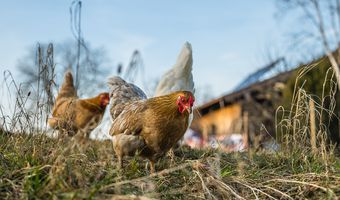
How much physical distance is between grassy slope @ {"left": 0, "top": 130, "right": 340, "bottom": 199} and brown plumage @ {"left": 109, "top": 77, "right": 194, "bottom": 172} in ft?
0.85

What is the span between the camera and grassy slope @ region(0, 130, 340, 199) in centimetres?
234

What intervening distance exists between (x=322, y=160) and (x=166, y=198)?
1.71m

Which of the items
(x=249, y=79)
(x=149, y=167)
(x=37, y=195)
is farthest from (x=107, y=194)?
(x=249, y=79)

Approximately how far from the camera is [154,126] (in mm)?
3730

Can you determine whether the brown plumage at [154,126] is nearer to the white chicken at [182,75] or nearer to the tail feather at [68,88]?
the white chicken at [182,75]

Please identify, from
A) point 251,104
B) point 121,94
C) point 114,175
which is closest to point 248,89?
point 251,104

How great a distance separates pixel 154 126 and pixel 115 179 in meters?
1.26

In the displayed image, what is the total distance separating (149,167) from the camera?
158 inches

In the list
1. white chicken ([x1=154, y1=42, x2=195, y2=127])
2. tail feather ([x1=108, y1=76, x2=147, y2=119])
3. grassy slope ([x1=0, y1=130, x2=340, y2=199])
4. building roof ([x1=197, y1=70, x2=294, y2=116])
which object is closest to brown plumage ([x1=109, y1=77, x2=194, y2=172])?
grassy slope ([x1=0, y1=130, x2=340, y2=199])

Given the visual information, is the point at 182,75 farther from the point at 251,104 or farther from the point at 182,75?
the point at 251,104

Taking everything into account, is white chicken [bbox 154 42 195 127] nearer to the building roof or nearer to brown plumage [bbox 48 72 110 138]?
brown plumage [bbox 48 72 110 138]

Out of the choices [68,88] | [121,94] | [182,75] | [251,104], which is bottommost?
[121,94]

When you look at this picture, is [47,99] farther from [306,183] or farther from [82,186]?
[306,183]

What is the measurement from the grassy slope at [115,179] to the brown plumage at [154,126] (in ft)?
0.85
